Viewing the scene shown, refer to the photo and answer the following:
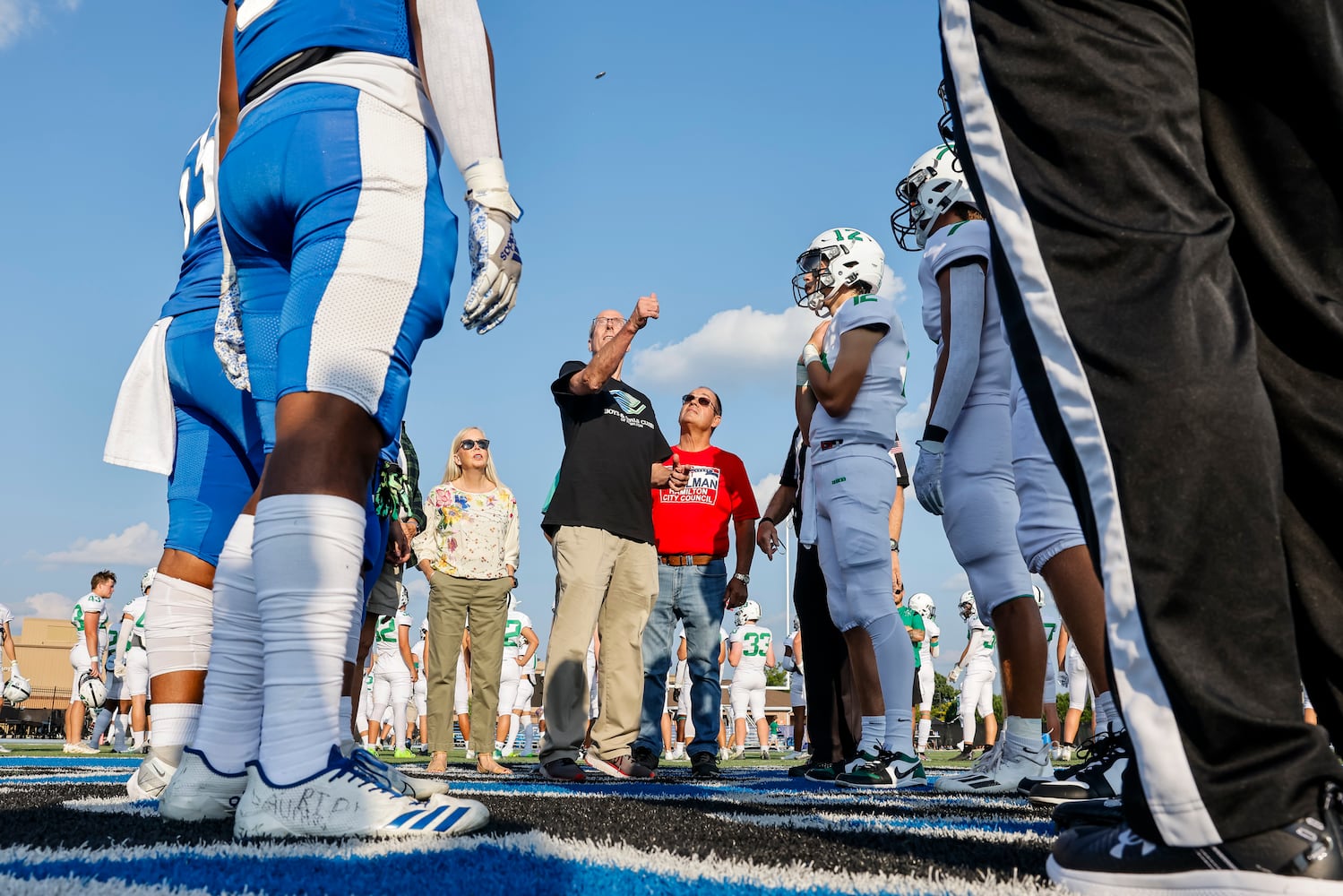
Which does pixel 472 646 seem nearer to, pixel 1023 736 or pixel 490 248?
pixel 1023 736

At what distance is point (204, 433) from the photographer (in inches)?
129

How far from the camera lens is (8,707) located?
2622 cm

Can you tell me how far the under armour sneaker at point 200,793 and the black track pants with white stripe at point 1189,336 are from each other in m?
1.81

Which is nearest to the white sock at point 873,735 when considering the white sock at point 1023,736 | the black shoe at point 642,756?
the white sock at point 1023,736

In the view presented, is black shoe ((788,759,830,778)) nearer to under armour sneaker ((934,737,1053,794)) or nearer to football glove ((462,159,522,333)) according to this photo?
under armour sneaker ((934,737,1053,794))

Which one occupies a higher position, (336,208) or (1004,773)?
(336,208)

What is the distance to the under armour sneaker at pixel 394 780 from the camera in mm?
2057

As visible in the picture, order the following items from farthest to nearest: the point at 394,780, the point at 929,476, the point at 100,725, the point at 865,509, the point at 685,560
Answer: the point at 100,725 < the point at 685,560 < the point at 865,509 < the point at 929,476 < the point at 394,780

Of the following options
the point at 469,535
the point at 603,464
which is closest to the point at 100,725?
the point at 469,535

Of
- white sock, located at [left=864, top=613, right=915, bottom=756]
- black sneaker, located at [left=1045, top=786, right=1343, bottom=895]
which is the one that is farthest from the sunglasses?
black sneaker, located at [left=1045, top=786, right=1343, bottom=895]

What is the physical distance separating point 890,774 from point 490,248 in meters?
2.98

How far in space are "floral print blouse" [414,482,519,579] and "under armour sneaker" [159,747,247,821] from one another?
4.70 meters

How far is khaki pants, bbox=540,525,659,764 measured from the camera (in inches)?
215

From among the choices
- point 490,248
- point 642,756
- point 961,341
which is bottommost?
point 642,756
